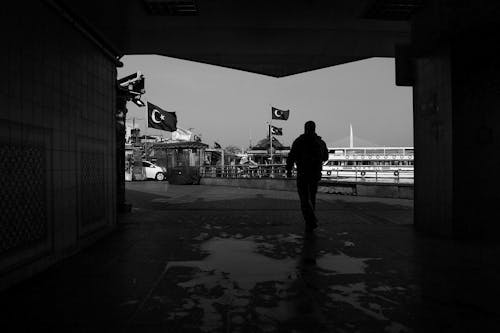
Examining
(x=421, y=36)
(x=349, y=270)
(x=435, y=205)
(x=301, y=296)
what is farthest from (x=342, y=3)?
(x=301, y=296)

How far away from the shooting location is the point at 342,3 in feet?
24.0

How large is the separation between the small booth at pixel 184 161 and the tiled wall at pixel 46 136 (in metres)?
20.6

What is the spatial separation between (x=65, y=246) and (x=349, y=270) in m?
3.33

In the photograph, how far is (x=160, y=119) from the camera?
1984 centimetres

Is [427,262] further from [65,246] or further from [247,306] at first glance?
[65,246]

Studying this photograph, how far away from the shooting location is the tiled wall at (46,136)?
364cm

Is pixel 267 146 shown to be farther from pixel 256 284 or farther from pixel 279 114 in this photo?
pixel 256 284

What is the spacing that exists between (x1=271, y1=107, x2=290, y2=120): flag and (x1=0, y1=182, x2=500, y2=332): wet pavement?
22.2 metres

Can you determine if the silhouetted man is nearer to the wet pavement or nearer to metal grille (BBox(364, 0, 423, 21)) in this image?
Result: the wet pavement

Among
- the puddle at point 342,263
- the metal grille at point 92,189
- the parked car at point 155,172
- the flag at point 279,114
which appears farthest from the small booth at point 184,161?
the puddle at point 342,263

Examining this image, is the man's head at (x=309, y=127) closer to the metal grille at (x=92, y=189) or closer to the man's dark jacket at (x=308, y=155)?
the man's dark jacket at (x=308, y=155)

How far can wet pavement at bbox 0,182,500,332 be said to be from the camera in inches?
111

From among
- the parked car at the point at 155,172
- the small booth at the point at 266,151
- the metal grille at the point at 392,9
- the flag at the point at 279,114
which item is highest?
the flag at the point at 279,114

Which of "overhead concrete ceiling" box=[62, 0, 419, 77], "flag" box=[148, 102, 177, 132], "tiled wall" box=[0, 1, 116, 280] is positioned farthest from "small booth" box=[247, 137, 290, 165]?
"tiled wall" box=[0, 1, 116, 280]
